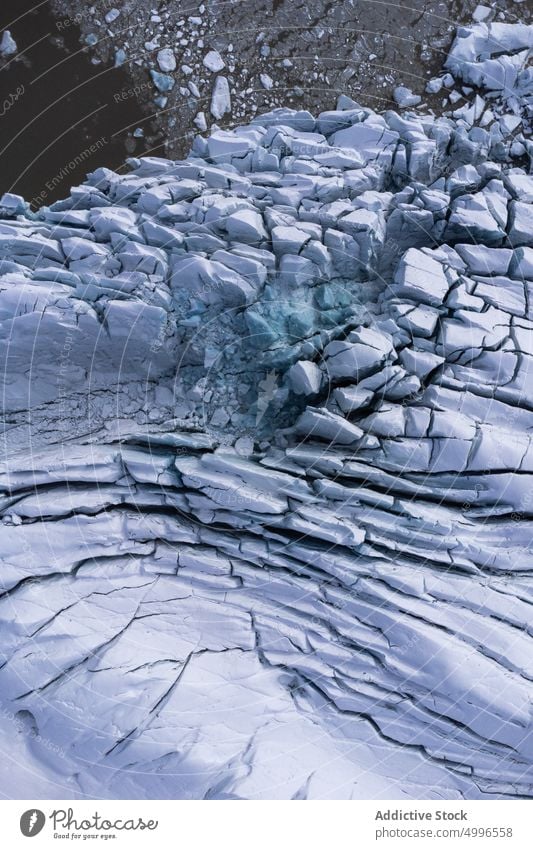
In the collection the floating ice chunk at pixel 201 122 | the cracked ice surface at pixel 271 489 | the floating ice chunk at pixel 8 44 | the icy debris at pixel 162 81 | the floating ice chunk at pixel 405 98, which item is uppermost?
the floating ice chunk at pixel 8 44

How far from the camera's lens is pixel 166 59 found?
3309mm

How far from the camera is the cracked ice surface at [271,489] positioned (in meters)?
1.97

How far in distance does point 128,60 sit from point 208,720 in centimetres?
332

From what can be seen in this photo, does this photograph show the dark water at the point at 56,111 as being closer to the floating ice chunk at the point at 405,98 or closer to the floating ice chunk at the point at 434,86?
the floating ice chunk at the point at 405,98

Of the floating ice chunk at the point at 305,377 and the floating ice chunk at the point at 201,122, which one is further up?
the floating ice chunk at the point at 201,122

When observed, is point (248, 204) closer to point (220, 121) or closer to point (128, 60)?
point (220, 121)

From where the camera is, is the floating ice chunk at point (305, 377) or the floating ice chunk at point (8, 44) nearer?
the floating ice chunk at point (305, 377)

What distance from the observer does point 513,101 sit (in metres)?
3.14

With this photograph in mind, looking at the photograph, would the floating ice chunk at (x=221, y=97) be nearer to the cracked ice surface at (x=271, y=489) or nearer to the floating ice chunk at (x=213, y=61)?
the floating ice chunk at (x=213, y=61)

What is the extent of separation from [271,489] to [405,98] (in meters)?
2.36
